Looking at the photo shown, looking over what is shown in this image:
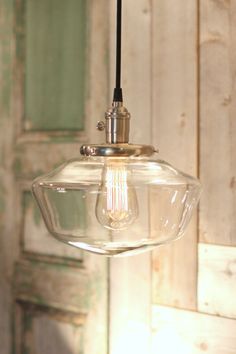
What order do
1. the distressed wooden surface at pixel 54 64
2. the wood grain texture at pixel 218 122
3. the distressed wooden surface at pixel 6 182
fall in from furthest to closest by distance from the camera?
the distressed wooden surface at pixel 6 182, the distressed wooden surface at pixel 54 64, the wood grain texture at pixel 218 122

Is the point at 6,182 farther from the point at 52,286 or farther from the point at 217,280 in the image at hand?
the point at 217,280

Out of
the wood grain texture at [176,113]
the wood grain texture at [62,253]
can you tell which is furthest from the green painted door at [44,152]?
the wood grain texture at [176,113]

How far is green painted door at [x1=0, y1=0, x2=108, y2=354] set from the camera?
4.44 ft

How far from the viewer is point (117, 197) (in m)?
0.89

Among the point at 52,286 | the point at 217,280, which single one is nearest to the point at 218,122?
the point at 217,280

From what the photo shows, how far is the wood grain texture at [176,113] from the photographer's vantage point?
3.89 feet

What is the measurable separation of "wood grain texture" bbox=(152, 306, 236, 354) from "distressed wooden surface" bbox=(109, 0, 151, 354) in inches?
1.3

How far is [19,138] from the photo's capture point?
4.92ft

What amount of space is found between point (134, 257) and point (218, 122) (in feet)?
1.19

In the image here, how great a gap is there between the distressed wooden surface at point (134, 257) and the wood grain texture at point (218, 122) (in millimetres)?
144

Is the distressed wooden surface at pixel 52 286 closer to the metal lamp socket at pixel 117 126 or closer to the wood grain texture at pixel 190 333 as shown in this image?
the wood grain texture at pixel 190 333

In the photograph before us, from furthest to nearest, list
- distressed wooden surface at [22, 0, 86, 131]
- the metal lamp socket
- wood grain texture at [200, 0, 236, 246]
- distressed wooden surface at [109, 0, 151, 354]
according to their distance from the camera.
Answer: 1. distressed wooden surface at [22, 0, 86, 131]
2. distressed wooden surface at [109, 0, 151, 354]
3. wood grain texture at [200, 0, 236, 246]
4. the metal lamp socket

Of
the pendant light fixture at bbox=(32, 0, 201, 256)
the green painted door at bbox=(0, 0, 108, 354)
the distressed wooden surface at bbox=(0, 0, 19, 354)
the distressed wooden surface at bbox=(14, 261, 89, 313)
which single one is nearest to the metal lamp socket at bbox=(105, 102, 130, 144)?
the pendant light fixture at bbox=(32, 0, 201, 256)

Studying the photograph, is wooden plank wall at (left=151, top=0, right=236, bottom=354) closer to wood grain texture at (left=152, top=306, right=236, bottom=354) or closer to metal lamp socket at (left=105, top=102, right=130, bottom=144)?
wood grain texture at (left=152, top=306, right=236, bottom=354)
